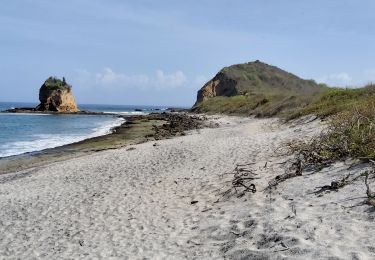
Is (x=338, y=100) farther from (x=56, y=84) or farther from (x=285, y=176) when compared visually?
(x=56, y=84)

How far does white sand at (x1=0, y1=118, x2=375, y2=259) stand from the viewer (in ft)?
20.0

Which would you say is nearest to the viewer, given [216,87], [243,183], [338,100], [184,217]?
[184,217]

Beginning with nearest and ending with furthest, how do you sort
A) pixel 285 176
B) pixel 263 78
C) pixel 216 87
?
pixel 285 176, pixel 263 78, pixel 216 87

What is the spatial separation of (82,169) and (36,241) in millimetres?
7618

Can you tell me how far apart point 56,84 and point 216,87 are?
4109 centimetres

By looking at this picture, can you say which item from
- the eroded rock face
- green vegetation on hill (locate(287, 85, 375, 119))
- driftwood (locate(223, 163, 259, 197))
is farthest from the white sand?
the eroded rock face

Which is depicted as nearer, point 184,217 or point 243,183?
point 184,217

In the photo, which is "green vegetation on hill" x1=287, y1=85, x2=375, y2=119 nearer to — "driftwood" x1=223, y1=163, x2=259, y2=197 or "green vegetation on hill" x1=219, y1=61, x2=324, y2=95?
"driftwood" x1=223, y1=163, x2=259, y2=197

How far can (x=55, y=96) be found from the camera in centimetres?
9238

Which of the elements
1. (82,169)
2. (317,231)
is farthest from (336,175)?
(82,169)

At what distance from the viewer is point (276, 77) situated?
10869 centimetres

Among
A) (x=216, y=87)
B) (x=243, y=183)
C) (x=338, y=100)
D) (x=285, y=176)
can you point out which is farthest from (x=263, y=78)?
(x=285, y=176)

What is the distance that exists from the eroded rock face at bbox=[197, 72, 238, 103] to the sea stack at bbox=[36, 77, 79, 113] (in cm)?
3503

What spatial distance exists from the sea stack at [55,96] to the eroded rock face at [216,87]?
115 ft
